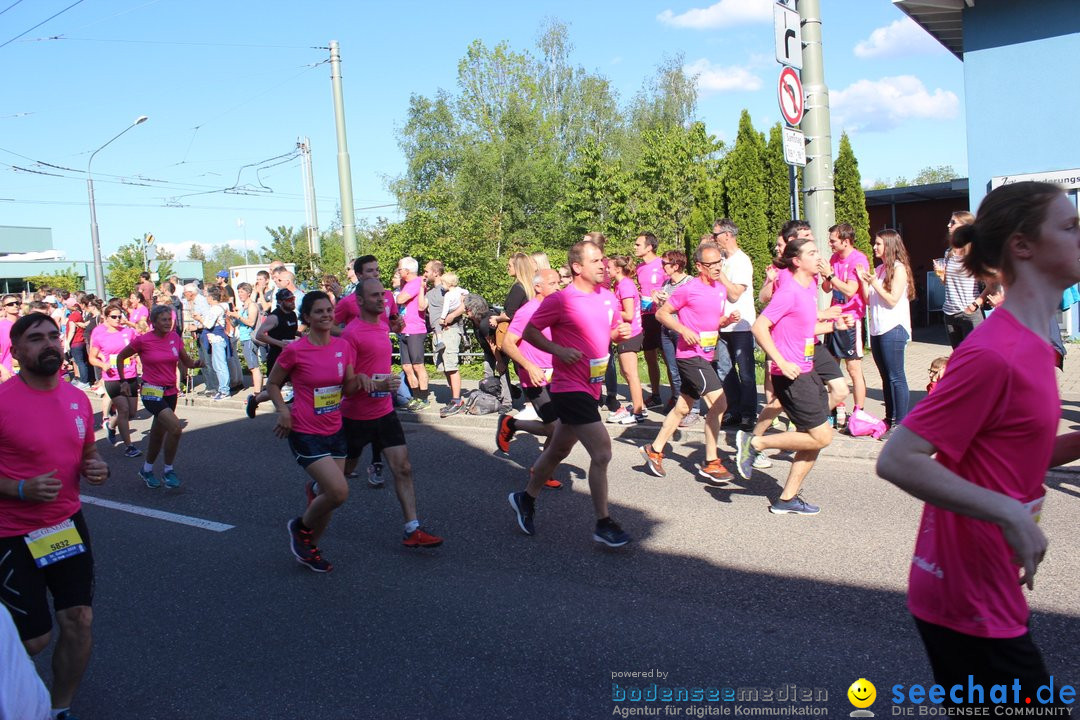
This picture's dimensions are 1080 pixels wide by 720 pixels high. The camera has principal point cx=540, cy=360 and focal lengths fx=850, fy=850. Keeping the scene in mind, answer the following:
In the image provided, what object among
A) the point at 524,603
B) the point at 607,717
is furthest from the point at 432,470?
the point at 607,717

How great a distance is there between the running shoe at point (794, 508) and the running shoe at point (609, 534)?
1.26 meters

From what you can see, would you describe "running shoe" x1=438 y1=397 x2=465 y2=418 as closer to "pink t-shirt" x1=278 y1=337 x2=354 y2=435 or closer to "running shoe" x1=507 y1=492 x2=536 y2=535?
"running shoe" x1=507 y1=492 x2=536 y2=535

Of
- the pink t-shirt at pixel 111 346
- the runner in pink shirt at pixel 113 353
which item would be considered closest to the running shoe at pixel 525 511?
the runner in pink shirt at pixel 113 353

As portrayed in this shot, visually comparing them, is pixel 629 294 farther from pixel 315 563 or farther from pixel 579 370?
pixel 315 563

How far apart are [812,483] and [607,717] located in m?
3.95

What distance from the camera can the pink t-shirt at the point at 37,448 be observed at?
369cm

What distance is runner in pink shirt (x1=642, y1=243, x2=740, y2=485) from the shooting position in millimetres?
7383

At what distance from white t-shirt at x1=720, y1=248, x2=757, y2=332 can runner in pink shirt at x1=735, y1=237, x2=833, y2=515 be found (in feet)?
7.99

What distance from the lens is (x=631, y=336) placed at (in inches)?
391

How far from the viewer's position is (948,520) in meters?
2.12

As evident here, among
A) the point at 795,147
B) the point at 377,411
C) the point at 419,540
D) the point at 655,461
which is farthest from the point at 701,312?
the point at 419,540

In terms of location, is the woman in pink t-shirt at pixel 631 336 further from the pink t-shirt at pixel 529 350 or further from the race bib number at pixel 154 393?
the race bib number at pixel 154 393

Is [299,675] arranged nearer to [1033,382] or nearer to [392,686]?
[392,686]

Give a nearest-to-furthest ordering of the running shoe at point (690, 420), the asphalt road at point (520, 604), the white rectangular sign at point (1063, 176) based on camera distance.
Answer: the asphalt road at point (520, 604)
the running shoe at point (690, 420)
the white rectangular sign at point (1063, 176)
